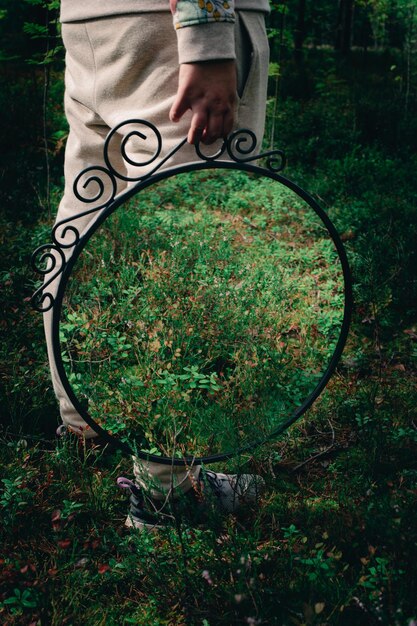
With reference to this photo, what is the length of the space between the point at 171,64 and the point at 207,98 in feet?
0.56

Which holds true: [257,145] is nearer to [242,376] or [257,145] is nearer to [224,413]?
[224,413]

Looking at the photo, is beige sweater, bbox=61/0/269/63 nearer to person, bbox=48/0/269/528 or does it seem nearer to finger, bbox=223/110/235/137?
person, bbox=48/0/269/528

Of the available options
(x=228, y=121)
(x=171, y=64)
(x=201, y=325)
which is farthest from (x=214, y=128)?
(x=201, y=325)

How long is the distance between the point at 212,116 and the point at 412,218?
2969mm

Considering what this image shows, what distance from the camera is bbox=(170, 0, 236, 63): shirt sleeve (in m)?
1.38

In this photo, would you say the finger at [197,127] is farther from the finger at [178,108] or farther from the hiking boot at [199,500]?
the hiking boot at [199,500]

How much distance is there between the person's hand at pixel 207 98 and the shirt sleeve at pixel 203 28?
0.02 meters

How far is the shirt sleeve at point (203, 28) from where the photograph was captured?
54.4 inches

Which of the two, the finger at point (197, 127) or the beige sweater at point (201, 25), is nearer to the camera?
the beige sweater at point (201, 25)

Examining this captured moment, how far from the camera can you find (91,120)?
1845 mm

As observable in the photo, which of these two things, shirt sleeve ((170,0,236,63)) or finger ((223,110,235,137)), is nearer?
shirt sleeve ((170,0,236,63))

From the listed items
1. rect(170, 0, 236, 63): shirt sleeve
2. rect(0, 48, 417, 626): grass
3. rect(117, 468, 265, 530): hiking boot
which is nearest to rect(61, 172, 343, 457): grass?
rect(0, 48, 417, 626): grass

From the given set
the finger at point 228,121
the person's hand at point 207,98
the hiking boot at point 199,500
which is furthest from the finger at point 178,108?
the hiking boot at point 199,500

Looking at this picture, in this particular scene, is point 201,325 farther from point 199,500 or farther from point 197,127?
point 197,127
